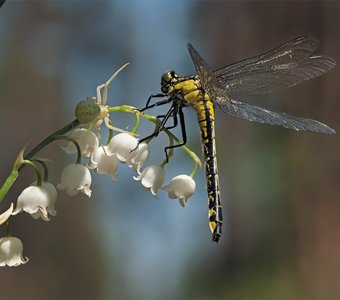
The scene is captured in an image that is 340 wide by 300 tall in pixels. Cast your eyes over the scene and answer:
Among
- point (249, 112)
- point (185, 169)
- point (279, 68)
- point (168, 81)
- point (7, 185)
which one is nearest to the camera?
point (7, 185)

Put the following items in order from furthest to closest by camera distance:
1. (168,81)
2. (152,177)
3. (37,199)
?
(168,81)
(152,177)
(37,199)

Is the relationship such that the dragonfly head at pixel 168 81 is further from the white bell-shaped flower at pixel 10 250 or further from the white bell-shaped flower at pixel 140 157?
the white bell-shaped flower at pixel 10 250

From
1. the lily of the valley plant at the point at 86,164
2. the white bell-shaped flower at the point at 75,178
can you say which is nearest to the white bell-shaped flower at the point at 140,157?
the lily of the valley plant at the point at 86,164

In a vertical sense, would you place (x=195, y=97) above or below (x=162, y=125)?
above

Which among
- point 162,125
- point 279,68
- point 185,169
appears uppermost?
point 185,169

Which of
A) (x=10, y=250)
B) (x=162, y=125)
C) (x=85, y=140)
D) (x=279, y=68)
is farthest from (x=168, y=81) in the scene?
(x=10, y=250)

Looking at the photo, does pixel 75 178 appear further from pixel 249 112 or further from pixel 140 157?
pixel 249 112
